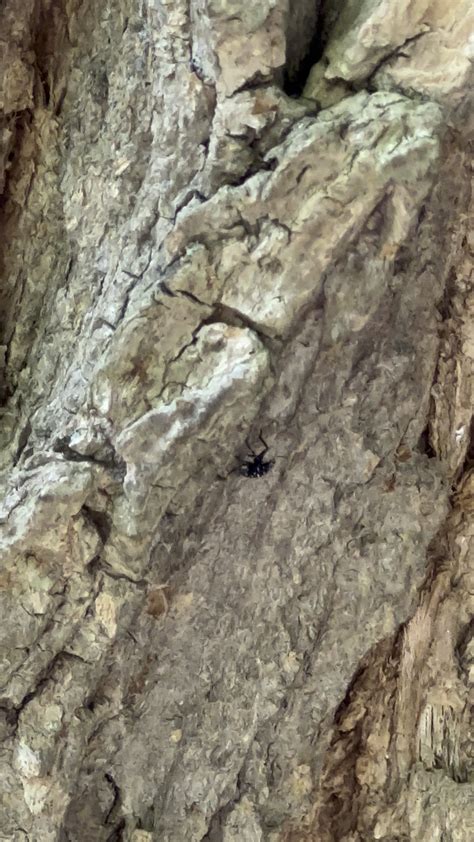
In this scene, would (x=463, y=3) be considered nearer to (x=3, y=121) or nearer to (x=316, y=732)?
(x=3, y=121)

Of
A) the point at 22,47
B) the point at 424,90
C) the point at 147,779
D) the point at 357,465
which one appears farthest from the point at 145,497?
the point at 22,47

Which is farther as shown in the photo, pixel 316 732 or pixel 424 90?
pixel 316 732

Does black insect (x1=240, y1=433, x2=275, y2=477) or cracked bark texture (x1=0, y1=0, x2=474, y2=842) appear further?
black insect (x1=240, y1=433, x2=275, y2=477)

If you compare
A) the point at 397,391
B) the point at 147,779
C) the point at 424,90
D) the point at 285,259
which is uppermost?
the point at 424,90

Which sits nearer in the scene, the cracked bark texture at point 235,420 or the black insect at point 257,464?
the cracked bark texture at point 235,420
